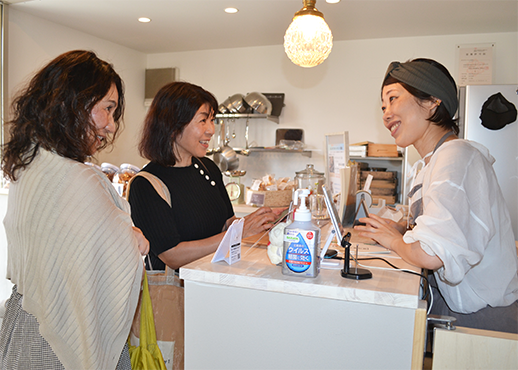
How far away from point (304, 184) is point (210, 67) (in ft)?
9.66

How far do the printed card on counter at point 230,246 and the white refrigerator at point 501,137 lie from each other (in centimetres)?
286

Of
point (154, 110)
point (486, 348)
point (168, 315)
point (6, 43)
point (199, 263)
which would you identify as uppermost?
point (6, 43)

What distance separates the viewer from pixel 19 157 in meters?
1.10

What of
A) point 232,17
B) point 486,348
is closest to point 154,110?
point 486,348

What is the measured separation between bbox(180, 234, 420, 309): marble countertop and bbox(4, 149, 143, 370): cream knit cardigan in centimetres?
24

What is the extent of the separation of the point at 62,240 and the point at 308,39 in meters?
1.86

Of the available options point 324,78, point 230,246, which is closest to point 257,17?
point 324,78

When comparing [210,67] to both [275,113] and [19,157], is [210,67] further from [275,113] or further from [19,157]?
[19,157]

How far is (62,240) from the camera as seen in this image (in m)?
1.08

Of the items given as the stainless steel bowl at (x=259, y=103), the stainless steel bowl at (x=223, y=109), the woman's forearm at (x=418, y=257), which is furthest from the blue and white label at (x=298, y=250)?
the stainless steel bowl at (x=223, y=109)

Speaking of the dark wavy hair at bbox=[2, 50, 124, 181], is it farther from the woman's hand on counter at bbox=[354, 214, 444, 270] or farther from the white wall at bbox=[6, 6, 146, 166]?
the white wall at bbox=[6, 6, 146, 166]

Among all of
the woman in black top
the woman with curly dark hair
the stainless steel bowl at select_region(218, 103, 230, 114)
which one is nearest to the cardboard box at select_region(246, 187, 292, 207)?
the stainless steel bowl at select_region(218, 103, 230, 114)

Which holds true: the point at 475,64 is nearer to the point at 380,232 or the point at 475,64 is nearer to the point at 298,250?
the point at 380,232

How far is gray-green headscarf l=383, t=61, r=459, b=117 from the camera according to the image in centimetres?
144
